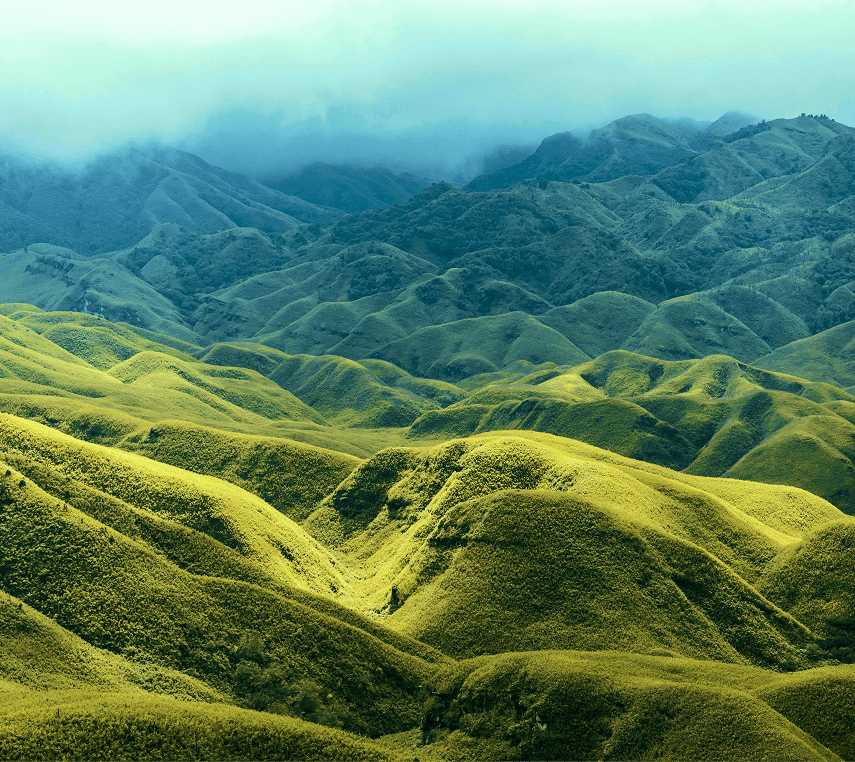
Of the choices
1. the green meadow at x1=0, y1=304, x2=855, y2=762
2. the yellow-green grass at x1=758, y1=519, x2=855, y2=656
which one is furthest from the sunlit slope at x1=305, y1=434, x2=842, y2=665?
the yellow-green grass at x1=758, y1=519, x2=855, y2=656

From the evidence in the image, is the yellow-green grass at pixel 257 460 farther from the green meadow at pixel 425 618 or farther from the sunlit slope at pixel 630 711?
the sunlit slope at pixel 630 711

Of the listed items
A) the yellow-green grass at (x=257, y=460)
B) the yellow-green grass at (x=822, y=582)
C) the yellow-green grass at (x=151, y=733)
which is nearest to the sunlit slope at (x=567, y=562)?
the yellow-green grass at (x=822, y=582)

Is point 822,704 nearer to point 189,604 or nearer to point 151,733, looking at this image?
point 151,733

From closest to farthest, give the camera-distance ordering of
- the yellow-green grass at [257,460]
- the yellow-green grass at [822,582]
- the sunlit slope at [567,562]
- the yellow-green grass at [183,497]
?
the sunlit slope at [567,562] → the yellow-green grass at [822,582] → the yellow-green grass at [183,497] → the yellow-green grass at [257,460]

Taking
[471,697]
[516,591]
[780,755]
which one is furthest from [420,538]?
[780,755]

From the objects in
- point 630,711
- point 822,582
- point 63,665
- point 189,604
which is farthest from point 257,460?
point 630,711

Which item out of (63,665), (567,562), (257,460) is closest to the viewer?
(63,665)
